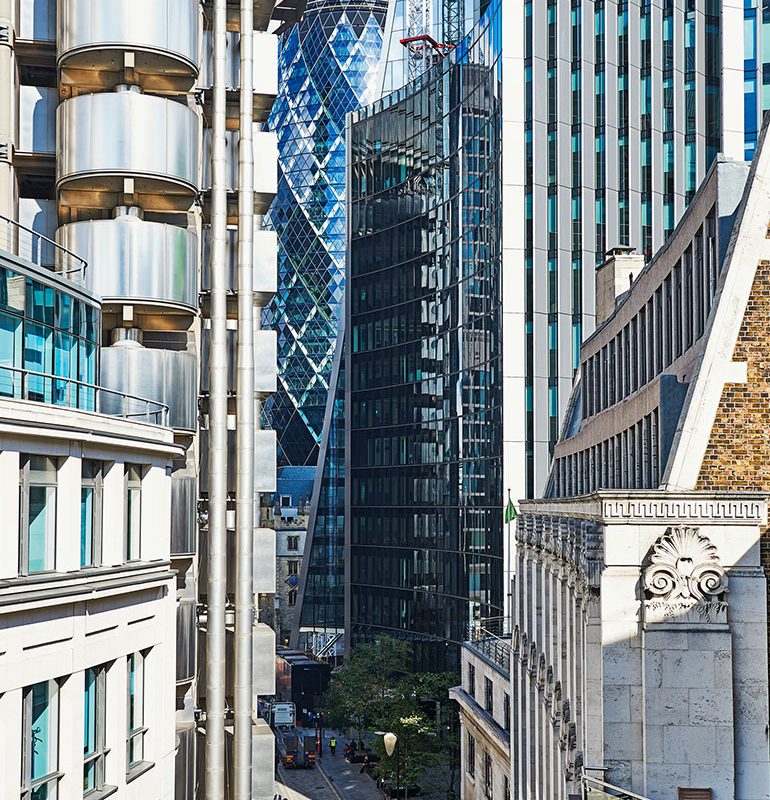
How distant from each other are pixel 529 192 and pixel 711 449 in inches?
2830

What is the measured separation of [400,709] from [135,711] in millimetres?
69161

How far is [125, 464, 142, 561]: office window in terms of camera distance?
81.0 feet

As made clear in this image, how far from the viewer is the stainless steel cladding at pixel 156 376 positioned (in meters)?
31.0

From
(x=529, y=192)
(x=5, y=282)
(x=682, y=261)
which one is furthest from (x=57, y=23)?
(x=529, y=192)

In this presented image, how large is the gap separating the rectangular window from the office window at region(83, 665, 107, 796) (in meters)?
48.1

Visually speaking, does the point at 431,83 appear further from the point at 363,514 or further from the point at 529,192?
the point at 363,514

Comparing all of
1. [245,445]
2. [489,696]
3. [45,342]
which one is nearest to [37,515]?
[45,342]

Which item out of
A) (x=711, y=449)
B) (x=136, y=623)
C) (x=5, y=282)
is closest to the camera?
(x=5, y=282)

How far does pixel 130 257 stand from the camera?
103ft

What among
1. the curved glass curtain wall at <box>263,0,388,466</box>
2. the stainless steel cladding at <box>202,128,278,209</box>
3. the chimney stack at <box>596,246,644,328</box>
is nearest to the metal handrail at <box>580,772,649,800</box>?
the stainless steel cladding at <box>202,128,278,209</box>

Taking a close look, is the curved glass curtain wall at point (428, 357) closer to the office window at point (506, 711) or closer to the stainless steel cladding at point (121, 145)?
the office window at point (506, 711)

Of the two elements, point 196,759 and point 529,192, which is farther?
point 529,192

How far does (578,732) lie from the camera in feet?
99.7

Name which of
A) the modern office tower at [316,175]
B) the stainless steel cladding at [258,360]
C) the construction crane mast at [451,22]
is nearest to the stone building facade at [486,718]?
the stainless steel cladding at [258,360]
